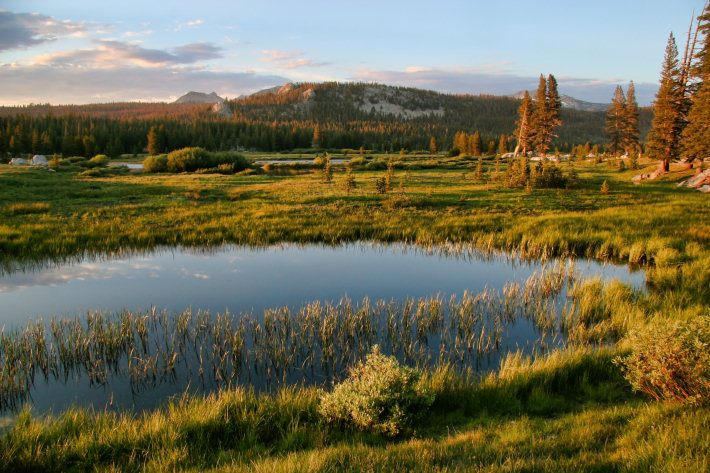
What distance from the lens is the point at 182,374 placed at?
307 inches

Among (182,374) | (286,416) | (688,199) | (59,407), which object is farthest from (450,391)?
(688,199)

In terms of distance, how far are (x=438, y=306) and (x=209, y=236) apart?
11.5 m

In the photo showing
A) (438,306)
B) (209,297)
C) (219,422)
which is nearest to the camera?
(219,422)

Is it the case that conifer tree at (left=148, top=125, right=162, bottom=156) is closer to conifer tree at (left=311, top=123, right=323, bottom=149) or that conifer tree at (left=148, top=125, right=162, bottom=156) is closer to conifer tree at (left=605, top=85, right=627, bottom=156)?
conifer tree at (left=311, top=123, right=323, bottom=149)

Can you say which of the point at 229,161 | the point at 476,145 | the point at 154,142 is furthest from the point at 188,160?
the point at 476,145

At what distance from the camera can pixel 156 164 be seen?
5247cm

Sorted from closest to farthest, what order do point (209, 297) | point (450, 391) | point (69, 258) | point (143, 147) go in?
1. point (450, 391)
2. point (209, 297)
3. point (69, 258)
4. point (143, 147)

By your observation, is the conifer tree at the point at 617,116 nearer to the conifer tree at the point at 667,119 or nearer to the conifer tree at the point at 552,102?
the conifer tree at the point at 552,102

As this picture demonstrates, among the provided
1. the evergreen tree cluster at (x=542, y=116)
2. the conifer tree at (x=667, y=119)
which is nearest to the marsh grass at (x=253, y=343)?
the conifer tree at (x=667, y=119)

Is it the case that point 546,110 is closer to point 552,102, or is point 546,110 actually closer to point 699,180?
point 552,102

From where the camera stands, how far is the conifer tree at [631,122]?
6669 centimetres

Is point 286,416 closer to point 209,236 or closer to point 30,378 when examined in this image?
point 30,378

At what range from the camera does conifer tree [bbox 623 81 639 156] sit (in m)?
66.7

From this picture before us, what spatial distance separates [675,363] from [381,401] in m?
3.88
